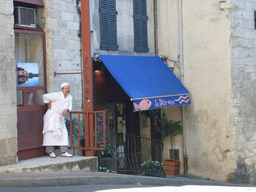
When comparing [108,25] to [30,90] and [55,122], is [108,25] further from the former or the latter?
[55,122]

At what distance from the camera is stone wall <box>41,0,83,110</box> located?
8.77 metres

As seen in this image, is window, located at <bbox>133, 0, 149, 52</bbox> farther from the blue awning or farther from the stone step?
the stone step

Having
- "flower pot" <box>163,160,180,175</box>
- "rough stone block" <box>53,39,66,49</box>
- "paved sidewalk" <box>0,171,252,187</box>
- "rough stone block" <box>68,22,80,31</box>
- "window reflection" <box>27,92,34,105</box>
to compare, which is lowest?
"flower pot" <box>163,160,180,175</box>

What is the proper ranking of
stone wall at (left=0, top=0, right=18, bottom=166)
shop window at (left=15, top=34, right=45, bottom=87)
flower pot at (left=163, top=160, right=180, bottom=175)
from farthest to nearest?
flower pot at (left=163, top=160, right=180, bottom=175), shop window at (left=15, top=34, right=45, bottom=87), stone wall at (left=0, top=0, right=18, bottom=166)

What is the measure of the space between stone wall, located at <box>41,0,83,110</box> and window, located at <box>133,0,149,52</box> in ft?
8.02

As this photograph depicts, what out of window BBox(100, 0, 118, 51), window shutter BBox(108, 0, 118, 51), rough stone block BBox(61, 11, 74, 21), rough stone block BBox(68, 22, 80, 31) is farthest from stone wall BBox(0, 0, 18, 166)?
window shutter BBox(108, 0, 118, 51)

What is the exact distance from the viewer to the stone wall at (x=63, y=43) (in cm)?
877

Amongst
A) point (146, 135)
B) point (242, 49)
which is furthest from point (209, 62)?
point (146, 135)

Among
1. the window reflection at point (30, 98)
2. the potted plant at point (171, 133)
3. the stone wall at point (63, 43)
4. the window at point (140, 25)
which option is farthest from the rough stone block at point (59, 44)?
the potted plant at point (171, 133)

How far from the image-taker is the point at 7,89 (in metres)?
7.51

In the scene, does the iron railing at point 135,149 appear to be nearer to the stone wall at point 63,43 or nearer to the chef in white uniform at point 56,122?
the stone wall at point 63,43

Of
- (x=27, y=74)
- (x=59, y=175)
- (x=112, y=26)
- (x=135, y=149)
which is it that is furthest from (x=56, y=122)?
(x=112, y=26)

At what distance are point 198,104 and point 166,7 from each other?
307 cm

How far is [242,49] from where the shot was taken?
11.0 m
